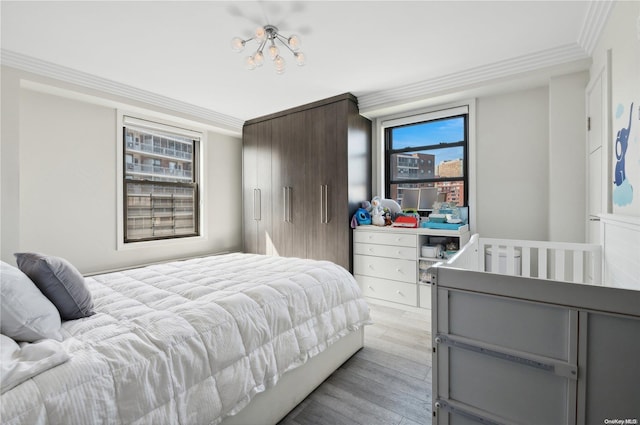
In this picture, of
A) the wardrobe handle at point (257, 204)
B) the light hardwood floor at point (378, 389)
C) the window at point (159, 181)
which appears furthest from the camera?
the wardrobe handle at point (257, 204)

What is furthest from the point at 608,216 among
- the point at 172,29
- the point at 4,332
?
the point at 172,29

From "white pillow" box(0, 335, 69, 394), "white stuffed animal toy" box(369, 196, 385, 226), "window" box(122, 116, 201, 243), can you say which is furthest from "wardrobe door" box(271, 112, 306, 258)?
"white pillow" box(0, 335, 69, 394)

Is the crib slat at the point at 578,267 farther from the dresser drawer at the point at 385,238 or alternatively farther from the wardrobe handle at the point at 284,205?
the wardrobe handle at the point at 284,205

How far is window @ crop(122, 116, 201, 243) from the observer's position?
3518 millimetres

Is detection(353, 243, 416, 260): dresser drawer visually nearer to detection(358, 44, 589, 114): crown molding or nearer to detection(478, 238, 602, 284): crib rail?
detection(478, 238, 602, 284): crib rail

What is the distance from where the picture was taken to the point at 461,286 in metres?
1.04

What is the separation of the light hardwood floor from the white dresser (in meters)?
0.60

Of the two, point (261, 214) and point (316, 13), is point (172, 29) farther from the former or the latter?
point (261, 214)

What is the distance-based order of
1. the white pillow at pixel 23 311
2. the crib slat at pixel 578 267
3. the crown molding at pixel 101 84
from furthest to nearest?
the crown molding at pixel 101 84 → the crib slat at pixel 578 267 → the white pillow at pixel 23 311

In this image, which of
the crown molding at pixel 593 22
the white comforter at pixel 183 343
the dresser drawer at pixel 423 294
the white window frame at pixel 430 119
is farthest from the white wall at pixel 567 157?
the white comforter at pixel 183 343

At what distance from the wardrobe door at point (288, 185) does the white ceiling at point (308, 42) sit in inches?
27.2

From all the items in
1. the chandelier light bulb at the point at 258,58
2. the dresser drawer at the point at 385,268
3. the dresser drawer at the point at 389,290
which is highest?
the chandelier light bulb at the point at 258,58

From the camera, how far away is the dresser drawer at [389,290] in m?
3.14

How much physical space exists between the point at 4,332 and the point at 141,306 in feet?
1.59
